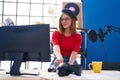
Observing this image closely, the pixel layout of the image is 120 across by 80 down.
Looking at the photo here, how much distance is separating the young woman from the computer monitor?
0.50 m

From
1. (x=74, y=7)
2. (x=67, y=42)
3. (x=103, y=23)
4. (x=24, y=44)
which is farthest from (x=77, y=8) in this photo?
(x=24, y=44)

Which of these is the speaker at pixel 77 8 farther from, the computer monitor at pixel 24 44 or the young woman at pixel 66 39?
the computer monitor at pixel 24 44

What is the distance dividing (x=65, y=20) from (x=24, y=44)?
63 cm

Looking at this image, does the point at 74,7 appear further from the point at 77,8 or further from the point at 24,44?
the point at 24,44

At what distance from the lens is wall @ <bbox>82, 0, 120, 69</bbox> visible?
4020mm

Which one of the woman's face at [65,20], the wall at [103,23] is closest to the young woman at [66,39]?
the woman's face at [65,20]

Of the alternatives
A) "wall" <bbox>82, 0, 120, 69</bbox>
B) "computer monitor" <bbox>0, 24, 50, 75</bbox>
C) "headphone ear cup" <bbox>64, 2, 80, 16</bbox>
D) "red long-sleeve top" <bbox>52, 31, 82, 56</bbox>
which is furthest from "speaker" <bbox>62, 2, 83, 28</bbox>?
"computer monitor" <bbox>0, 24, 50, 75</bbox>

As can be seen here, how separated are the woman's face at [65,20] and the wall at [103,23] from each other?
1.94 meters

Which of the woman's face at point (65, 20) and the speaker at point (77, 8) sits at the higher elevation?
the speaker at point (77, 8)

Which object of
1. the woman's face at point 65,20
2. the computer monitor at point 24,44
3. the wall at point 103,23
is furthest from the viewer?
the wall at point 103,23

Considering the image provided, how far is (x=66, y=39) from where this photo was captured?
2.22m

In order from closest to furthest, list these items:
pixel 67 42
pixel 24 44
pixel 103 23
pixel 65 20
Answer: pixel 24 44, pixel 65 20, pixel 67 42, pixel 103 23

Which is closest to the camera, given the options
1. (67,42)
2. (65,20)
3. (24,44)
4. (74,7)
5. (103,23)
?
(24,44)

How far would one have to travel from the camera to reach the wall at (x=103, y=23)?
13.2 ft
